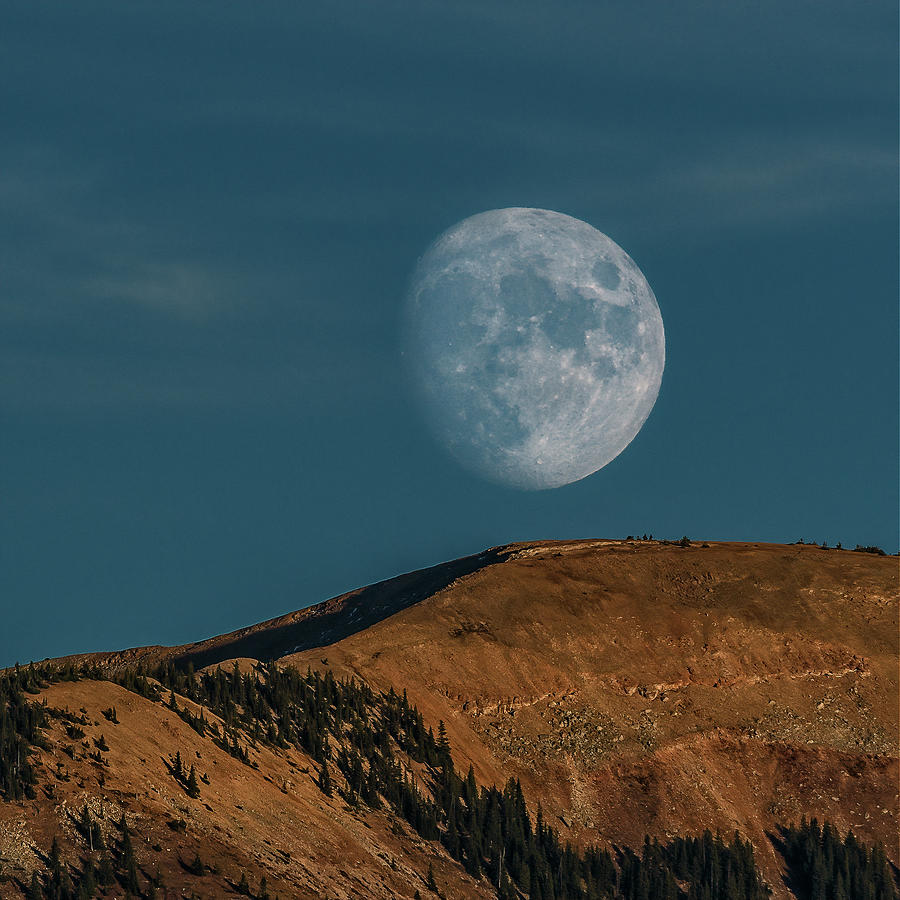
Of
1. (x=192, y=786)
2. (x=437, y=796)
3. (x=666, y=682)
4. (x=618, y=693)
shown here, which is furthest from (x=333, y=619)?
(x=192, y=786)

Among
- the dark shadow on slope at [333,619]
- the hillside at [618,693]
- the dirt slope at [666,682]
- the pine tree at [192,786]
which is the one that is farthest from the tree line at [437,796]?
the dark shadow on slope at [333,619]

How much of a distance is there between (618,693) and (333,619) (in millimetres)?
34624

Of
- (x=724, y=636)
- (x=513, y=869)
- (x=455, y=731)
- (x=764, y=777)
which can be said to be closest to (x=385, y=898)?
(x=513, y=869)

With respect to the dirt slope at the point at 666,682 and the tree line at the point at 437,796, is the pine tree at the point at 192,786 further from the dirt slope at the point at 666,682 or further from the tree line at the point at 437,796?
the dirt slope at the point at 666,682

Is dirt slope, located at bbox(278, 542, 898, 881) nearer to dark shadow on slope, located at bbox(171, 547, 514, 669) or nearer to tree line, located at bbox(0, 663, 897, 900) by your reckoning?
tree line, located at bbox(0, 663, 897, 900)

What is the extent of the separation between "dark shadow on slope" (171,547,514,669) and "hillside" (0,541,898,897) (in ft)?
1.37

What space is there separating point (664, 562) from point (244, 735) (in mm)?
53774

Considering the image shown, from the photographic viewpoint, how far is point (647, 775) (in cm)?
10650

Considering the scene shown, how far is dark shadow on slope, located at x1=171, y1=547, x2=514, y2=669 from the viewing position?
133250 mm

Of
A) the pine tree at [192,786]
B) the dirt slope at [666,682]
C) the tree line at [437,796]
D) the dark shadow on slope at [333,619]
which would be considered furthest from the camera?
the dark shadow on slope at [333,619]

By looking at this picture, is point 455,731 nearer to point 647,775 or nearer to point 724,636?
point 647,775

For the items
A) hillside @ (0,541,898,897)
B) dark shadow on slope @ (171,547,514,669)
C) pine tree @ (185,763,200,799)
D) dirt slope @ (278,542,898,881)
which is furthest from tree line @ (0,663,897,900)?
dark shadow on slope @ (171,547,514,669)

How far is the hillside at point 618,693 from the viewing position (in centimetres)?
8338

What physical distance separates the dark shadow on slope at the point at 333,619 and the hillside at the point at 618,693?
42 cm
